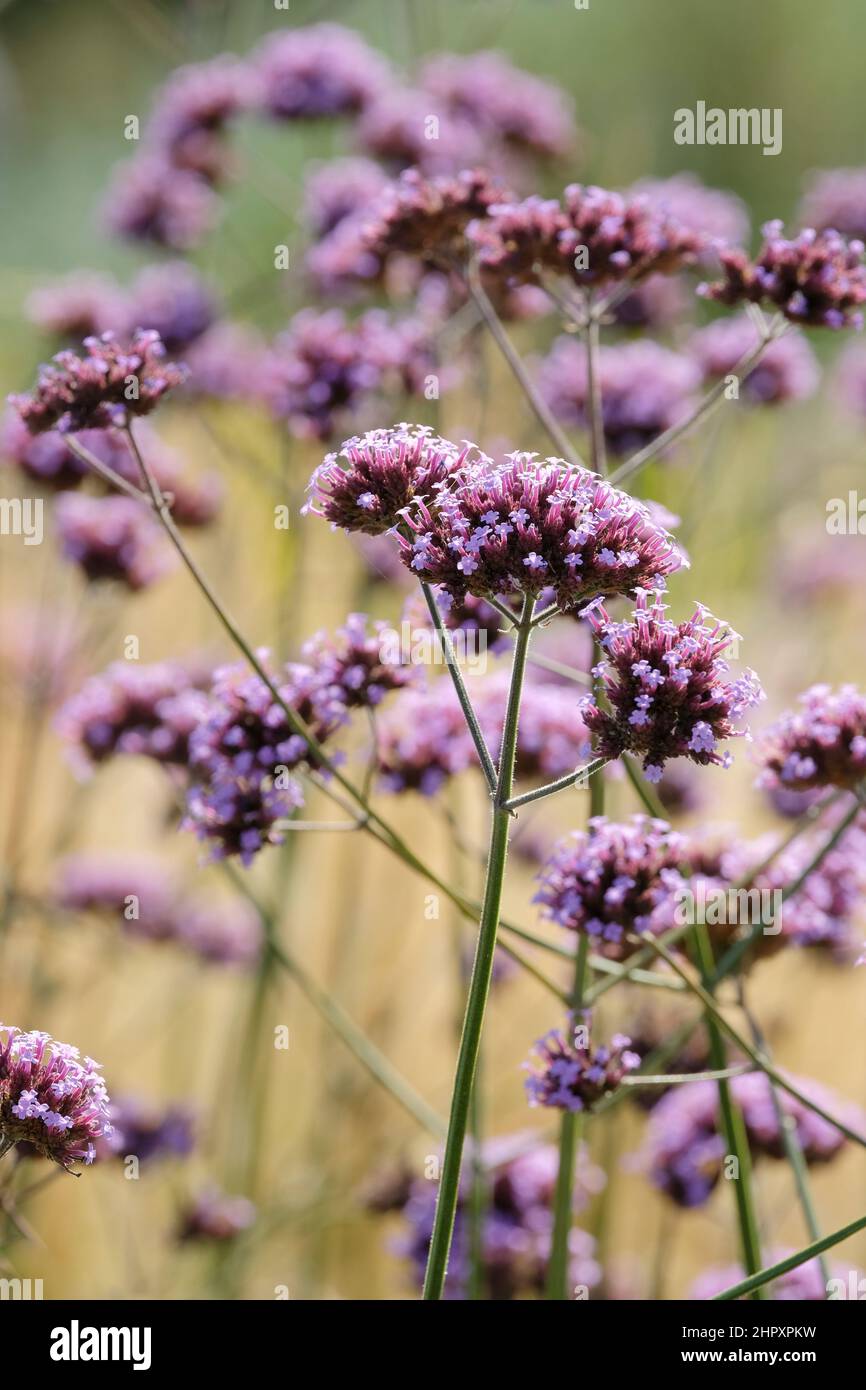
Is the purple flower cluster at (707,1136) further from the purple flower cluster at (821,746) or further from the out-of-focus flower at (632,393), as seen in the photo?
the out-of-focus flower at (632,393)

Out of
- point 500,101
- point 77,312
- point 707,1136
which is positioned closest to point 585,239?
point 707,1136

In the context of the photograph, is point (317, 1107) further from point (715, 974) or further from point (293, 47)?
point (293, 47)

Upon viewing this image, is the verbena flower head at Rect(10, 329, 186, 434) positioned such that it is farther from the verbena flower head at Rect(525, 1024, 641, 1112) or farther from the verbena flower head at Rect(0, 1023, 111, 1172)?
the verbena flower head at Rect(525, 1024, 641, 1112)

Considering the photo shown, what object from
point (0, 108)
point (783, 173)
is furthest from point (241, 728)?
point (783, 173)

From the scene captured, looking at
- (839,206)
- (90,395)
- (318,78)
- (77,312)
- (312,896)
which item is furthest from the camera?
(312,896)

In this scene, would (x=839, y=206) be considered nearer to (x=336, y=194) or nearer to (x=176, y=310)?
(x=336, y=194)

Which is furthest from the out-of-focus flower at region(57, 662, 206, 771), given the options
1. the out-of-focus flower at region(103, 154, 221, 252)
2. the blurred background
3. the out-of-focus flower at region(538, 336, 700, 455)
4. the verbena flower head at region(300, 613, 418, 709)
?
the out-of-focus flower at region(103, 154, 221, 252)
